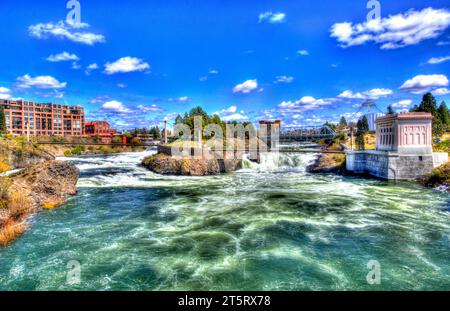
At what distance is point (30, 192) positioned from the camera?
29.7 meters

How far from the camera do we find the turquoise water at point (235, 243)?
1523 centimetres

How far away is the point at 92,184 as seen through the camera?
44875 millimetres

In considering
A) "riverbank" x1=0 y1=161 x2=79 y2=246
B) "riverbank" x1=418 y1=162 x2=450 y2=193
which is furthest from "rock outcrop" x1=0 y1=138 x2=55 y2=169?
"riverbank" x1=418 y1=162 x2=450 y2=193

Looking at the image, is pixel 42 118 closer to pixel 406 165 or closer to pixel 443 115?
pixel 406 165

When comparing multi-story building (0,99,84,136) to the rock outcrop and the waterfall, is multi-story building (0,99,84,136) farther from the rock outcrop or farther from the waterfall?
the waterfall

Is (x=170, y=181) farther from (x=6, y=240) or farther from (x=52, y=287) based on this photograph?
(x=52, y=287)

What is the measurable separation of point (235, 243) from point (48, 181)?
23149 mm

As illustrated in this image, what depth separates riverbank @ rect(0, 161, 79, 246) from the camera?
2205 cm

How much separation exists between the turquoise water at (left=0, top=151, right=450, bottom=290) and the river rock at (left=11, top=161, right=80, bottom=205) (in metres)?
1.77

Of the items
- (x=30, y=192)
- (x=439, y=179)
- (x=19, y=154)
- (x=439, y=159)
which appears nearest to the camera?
(x=30, y=192)

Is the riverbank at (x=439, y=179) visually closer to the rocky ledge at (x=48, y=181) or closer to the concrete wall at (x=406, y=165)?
the concrete wall at (x=406, y=165)

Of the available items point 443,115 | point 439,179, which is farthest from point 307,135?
point 439,179
